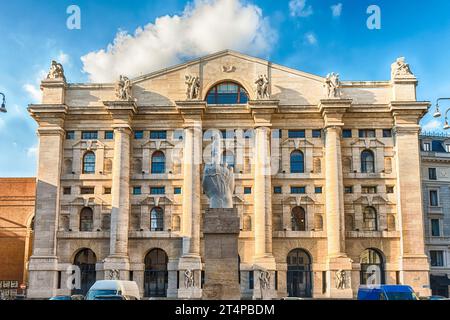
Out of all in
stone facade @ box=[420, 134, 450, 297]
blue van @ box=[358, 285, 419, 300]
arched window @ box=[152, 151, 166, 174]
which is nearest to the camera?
blue van @ box=[358, 285, 419, 300]

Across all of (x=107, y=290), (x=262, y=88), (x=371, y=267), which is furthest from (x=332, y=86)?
(x=107, y=290)

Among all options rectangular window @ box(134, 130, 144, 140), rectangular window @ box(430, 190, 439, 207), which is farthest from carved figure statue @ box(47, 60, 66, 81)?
rectangular window @ box(430, 190, 439, 207)

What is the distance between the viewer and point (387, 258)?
55.4 m

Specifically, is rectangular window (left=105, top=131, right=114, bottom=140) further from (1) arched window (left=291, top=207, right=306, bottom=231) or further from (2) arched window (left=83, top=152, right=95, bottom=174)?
(1) arched window (left=291, top=207, right=306, bottom=231)

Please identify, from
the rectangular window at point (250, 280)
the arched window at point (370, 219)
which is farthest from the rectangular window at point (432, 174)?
the rectangular window at point (250, 280)

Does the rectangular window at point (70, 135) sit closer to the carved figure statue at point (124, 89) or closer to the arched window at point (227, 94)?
the carved figure statue at point (124, 89)

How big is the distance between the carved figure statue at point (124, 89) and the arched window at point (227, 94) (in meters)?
7.95

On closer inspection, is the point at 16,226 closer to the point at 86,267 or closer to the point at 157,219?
the point at 86,267

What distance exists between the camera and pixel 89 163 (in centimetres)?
5881

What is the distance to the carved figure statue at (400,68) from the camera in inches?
2324

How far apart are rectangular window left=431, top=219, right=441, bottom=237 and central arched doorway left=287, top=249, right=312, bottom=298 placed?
19806mm

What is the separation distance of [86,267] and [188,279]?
10445 millimetres

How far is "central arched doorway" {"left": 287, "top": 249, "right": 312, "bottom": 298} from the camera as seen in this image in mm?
55250
